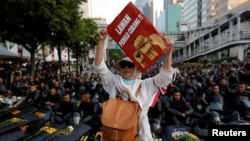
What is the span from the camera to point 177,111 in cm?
900

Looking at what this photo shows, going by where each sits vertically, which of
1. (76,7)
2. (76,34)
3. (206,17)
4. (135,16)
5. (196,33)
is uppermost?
(206,17)

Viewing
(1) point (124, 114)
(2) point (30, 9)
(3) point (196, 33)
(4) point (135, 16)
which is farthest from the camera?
(3) point (196, 33)

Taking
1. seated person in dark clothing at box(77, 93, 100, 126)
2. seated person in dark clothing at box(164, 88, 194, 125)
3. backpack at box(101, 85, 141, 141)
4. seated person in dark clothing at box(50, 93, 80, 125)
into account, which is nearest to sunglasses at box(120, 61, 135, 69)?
backpack at box(101, 85, 141, 141)

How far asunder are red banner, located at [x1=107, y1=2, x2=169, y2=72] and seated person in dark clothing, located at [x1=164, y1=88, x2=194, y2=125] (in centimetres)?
533

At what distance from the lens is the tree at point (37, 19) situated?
1793 centimetres

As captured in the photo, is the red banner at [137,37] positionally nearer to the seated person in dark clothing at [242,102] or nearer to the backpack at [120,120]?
the backpack at [120,120]

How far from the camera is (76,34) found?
21.5 metres

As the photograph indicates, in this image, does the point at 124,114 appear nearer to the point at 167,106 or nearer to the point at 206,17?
the point at 167,106

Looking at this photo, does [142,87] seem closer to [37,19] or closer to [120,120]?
[120,120]

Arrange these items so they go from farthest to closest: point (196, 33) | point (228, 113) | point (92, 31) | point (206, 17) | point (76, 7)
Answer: point (206, 17) → point (196, 33) → point (92, 31) → point (76, 7) → point (228, 113)

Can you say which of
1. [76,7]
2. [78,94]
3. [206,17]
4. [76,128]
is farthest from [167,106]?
[206,17]

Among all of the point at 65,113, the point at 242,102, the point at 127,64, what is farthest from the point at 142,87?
→ the point at 242,102

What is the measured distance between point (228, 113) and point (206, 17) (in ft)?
378

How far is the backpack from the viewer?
3.27 metres
